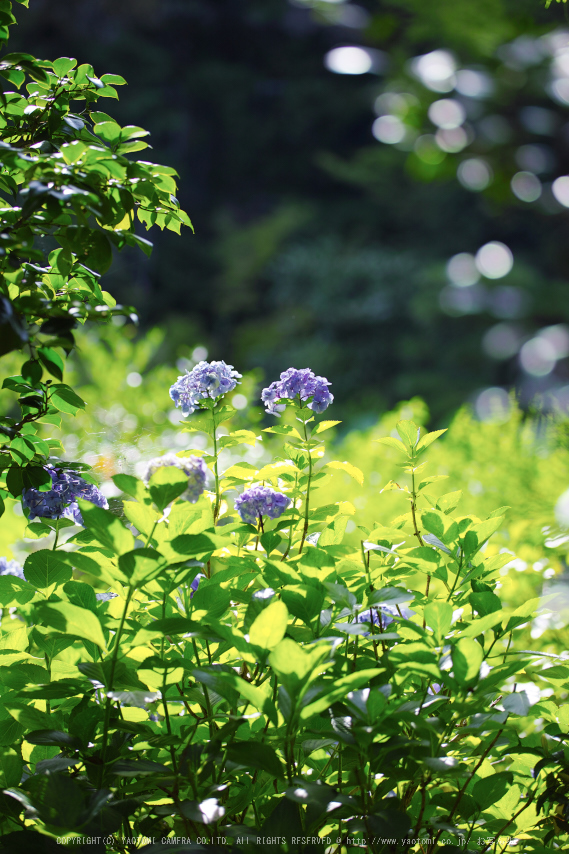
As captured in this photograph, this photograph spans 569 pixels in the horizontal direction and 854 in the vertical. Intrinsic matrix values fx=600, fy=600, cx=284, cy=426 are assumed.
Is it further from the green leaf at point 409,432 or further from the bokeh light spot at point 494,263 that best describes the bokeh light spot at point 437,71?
the bokeh light spot at point 494,263

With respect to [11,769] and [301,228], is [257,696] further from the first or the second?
[301,228]

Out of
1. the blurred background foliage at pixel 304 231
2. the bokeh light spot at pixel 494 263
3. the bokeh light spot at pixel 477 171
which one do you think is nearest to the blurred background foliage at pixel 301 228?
the blurred background foliage at pixel 304 231

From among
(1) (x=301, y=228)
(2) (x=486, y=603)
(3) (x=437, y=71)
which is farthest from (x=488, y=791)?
(1) (x=301, y=228)

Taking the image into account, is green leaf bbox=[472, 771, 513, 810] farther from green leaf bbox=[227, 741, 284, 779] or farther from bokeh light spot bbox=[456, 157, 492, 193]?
bokeh light spot bbox=[456, 157, 492, 193]

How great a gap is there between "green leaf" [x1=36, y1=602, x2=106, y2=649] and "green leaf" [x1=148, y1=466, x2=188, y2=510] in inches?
3.6

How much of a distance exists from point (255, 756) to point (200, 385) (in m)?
0.42

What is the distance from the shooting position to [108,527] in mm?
423

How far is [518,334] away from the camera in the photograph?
9461mm

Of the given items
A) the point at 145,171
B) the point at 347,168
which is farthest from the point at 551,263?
the point at 145,171

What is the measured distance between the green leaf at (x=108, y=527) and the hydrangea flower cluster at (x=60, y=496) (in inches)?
9.2

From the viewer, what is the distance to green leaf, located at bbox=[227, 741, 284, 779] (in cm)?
41

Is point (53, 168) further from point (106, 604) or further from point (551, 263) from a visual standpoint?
point (551, 263)

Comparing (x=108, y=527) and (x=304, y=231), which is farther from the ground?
(x=108, y=527)

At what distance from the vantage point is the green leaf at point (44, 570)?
1.80 ft
